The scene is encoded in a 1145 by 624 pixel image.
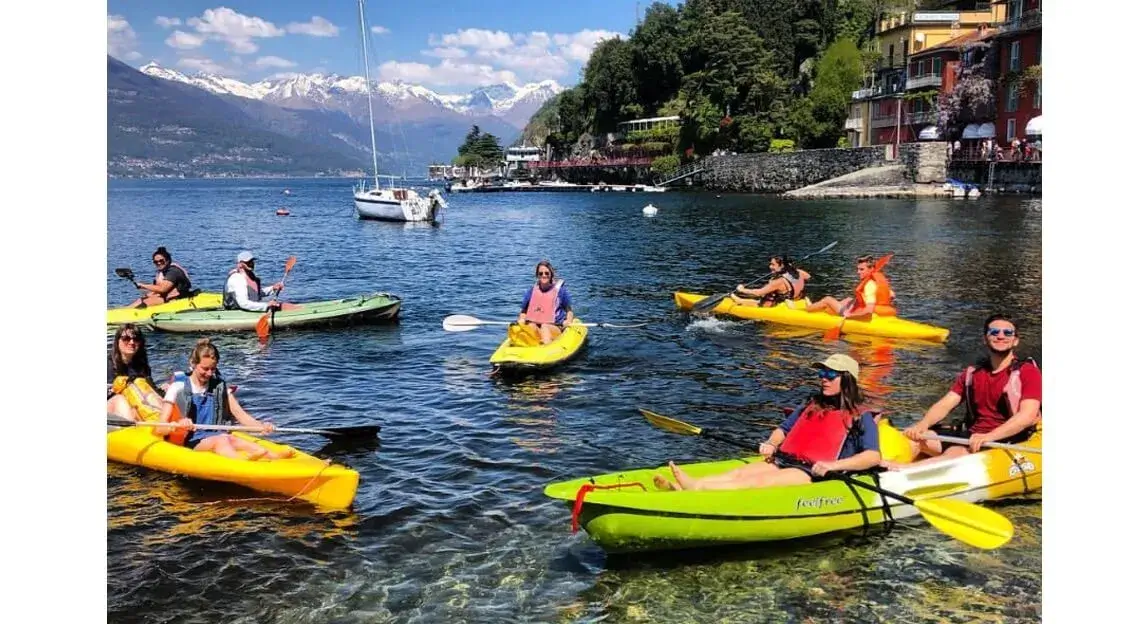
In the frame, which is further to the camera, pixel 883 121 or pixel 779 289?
pixel 883 121

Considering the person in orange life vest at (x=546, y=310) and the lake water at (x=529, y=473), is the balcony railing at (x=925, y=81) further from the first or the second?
the person in orange life vest at (x=546, y=310)

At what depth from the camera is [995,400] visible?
27.9 feet

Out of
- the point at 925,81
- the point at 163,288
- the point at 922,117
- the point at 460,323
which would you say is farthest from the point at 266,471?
the point at 922,117

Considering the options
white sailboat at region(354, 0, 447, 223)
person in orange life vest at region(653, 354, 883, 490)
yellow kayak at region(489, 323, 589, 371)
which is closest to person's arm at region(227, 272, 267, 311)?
yellow kayak at region(489, 323, 589, 371)

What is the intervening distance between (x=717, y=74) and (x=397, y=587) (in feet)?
247

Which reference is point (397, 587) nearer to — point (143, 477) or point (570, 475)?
point (570, 475)

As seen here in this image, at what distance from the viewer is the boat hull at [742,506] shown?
695cm

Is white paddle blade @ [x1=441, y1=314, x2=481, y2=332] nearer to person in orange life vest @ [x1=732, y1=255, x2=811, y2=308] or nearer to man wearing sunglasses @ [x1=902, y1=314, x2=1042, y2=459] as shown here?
person in orange life vest @ [x1=732, y1=255, x2=811, y2=308]

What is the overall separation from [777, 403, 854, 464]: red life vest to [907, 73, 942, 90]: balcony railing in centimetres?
5247

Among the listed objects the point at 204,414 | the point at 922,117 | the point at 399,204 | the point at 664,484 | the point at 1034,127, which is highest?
the point at 922,117

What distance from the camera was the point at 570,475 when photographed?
9422 mm

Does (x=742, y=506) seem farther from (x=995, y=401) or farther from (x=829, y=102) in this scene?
(x=829, y=102)

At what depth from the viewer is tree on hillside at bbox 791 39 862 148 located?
66.7 metres

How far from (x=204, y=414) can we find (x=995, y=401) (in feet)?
25.0
